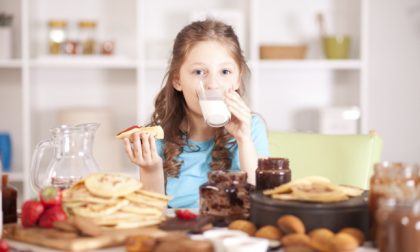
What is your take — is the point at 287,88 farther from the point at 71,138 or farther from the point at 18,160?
the point at 71,138

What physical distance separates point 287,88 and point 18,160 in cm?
175

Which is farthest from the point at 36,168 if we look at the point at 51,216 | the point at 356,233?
the point at 356,233

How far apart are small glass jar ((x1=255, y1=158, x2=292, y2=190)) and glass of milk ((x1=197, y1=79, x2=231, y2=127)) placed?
470mm

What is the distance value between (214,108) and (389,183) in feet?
2.72

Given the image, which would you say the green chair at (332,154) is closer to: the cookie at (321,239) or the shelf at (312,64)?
the cookie at (321,239)

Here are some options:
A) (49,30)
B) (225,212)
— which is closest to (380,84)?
(49,30)

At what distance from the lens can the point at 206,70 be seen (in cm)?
256

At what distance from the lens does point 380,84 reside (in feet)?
15.4

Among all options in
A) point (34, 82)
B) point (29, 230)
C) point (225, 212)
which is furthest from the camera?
point (34, 82)

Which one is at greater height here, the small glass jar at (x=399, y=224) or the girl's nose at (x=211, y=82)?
the girl's nose at (x=211, y=82)

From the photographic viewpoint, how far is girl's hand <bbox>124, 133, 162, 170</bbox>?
2.12 m

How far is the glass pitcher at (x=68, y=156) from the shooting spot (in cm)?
187

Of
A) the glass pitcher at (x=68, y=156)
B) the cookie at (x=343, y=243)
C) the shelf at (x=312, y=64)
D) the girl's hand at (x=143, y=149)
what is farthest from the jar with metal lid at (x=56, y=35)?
the cookie at (x=343, y=243)

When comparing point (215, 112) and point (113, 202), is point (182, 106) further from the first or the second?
point (113, 202)
